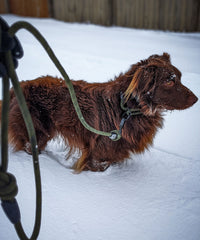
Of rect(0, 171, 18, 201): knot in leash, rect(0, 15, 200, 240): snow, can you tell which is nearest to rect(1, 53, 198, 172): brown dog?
rect(0, 15, 200, 240): snow

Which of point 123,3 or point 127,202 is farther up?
point 123,3

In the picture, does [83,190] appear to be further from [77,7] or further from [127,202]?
[77,7]

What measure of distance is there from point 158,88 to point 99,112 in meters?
0.57

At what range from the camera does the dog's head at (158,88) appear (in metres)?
1.88

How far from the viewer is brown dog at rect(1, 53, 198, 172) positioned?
6.35 feet

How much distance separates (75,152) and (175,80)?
1.24 metres

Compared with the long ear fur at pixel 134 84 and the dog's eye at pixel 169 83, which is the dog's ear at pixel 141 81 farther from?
the dog's eye at pixel 169 83

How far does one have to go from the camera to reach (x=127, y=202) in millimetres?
1829

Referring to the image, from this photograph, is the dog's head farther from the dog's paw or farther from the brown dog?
the dog's paw

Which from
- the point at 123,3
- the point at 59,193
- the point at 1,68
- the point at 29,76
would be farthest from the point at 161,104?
the point at 123,3

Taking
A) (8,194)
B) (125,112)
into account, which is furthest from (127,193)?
(8,194)

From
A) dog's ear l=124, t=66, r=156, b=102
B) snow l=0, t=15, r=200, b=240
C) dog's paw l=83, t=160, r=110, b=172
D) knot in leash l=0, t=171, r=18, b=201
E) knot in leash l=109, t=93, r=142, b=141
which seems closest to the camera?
knot in leash l=0, t=171, r=18, b=201

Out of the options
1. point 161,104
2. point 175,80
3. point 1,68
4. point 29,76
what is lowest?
point 29,76

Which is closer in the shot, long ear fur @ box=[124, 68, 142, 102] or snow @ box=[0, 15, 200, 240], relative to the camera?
snow @ box=[0, 15, 200, 240]
